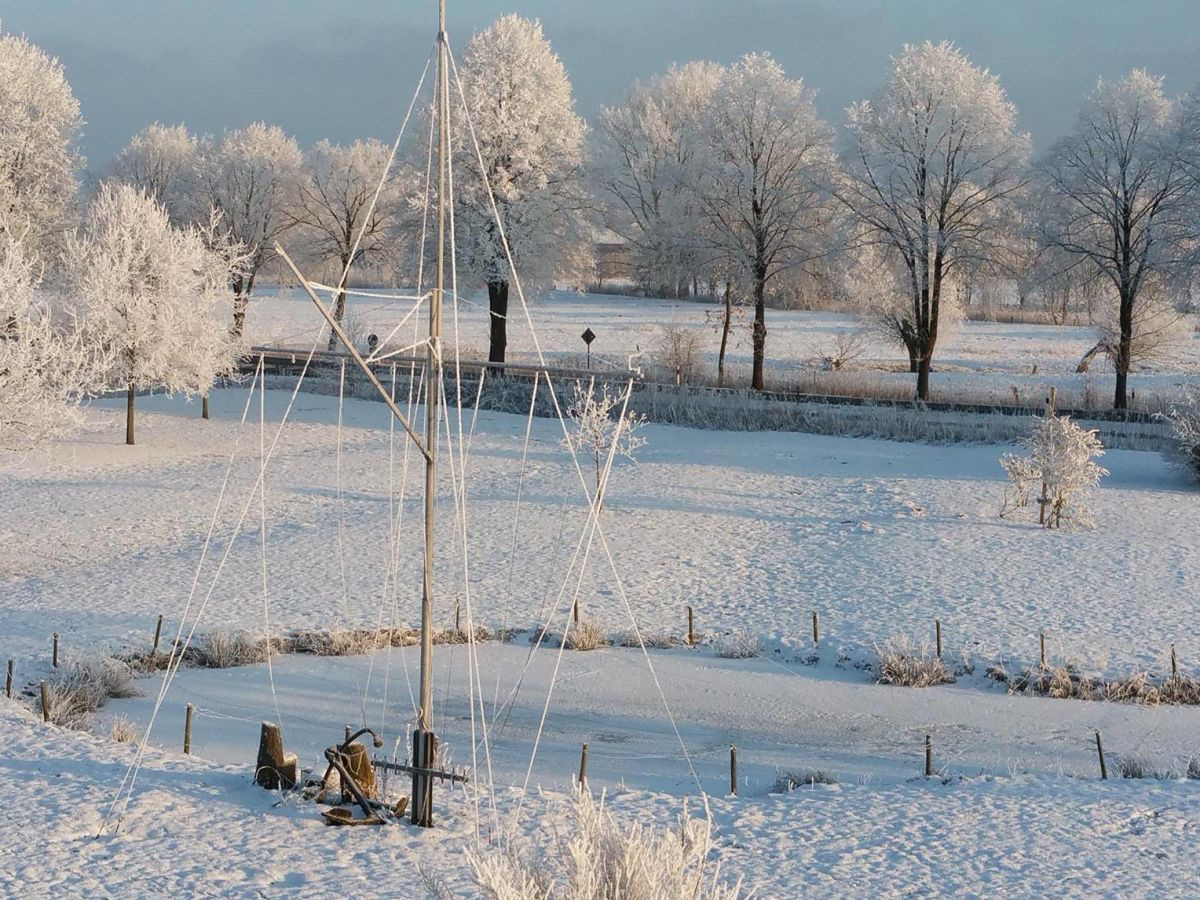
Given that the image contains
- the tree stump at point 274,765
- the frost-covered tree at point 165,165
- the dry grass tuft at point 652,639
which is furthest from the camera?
the frost-covered tree at point 165,165

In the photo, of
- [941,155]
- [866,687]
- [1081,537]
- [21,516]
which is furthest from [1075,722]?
[941,155]

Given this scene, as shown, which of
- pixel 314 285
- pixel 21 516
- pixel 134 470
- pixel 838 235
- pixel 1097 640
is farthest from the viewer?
pixel 838 235

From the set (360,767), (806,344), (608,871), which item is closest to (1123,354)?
(806,344)

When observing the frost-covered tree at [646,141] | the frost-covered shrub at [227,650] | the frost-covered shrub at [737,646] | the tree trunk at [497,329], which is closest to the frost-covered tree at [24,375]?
the frost-covered shrub at [227,650]

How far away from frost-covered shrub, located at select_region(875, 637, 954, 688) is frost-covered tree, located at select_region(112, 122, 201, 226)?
61021 millimetres

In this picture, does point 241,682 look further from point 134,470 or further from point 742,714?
point 134,470

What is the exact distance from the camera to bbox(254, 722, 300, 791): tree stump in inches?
394

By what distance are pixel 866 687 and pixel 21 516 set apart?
17253 millimetres

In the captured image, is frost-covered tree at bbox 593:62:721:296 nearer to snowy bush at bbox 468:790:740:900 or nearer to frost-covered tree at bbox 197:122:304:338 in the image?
frost-covered tree at bbox 197:122:304:338

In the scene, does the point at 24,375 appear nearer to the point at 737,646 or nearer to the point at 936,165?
the point at 737,646

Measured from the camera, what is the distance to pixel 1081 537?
22.7 metres

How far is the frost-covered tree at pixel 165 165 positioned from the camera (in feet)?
231

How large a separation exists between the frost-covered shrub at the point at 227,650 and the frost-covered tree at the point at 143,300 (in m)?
15.1

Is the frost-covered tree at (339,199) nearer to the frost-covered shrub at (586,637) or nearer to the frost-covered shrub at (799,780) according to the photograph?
the frost-covered shrub at (586,637)
